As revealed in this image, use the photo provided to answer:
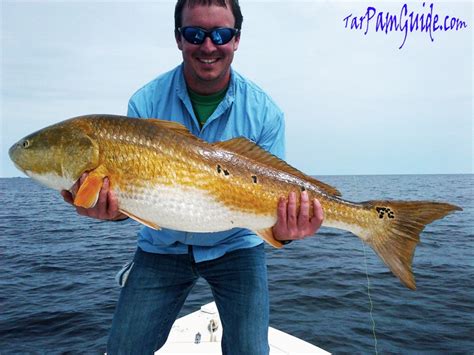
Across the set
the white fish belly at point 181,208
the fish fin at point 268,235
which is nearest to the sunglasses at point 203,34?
the white fish belly at point 181,208

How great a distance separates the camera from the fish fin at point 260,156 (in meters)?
3.88

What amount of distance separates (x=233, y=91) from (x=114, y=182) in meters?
1.60

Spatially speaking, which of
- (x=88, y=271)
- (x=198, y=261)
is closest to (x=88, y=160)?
(x=198, y=261)

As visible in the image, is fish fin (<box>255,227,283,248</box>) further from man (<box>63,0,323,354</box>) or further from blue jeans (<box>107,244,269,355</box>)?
blue jeans (<box>107,244,269,355</box>)

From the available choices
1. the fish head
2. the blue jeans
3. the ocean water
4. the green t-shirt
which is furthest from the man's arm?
the ocean water

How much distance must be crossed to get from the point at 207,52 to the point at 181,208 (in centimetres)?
152

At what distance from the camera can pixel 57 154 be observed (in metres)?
3.71

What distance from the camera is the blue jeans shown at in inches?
159

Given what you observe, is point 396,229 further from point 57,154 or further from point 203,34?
point 57,154

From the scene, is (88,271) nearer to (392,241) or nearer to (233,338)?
(233,338)

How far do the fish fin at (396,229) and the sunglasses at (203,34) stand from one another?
2073 millimetres

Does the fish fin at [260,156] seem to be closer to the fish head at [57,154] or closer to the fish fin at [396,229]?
the fish fin at [396,229]

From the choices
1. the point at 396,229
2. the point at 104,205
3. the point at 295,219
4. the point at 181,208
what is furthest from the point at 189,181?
the point at 396,229

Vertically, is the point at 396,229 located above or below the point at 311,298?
above
